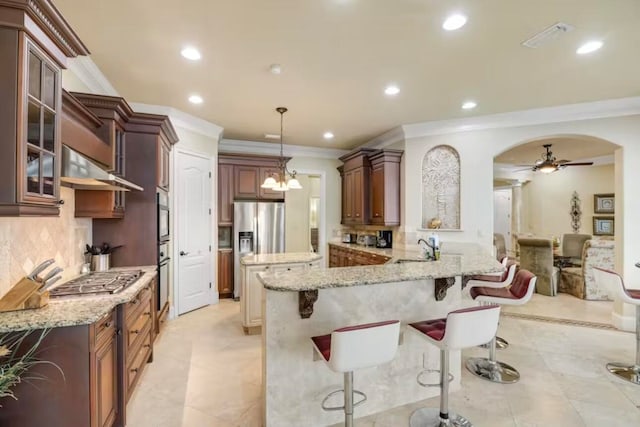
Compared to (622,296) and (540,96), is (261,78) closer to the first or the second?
(540,96)

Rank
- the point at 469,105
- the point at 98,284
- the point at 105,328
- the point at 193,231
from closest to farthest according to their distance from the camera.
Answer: the point at 105,328, the point at 98,284, the point at 469,105, the point at 193,231

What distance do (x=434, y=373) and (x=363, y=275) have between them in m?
1.11

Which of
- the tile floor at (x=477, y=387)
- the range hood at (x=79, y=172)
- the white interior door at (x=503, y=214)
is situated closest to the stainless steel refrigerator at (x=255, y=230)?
the tile floor at (x=477, y=387)

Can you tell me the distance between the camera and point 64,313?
1638 mm

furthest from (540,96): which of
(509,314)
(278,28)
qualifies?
(278,28)

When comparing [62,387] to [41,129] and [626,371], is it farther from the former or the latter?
[626,371]

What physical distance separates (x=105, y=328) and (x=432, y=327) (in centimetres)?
206

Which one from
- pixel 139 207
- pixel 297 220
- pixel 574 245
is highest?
pixel 139 207

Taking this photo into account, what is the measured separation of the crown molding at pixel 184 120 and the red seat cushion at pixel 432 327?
393cm

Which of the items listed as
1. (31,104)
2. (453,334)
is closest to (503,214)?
(453,334)

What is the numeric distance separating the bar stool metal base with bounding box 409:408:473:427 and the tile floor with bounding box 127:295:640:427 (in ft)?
0.19

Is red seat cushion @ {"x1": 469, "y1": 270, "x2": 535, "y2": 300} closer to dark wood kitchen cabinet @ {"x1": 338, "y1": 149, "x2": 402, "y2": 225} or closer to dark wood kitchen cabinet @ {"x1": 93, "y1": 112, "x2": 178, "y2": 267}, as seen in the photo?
dark wood kitchen cabinet @ {"x1": 338, "y1": 149, "x2": 402, "y2": 225}

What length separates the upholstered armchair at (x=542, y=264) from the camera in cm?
550

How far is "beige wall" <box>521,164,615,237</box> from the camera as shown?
7.37 meters
